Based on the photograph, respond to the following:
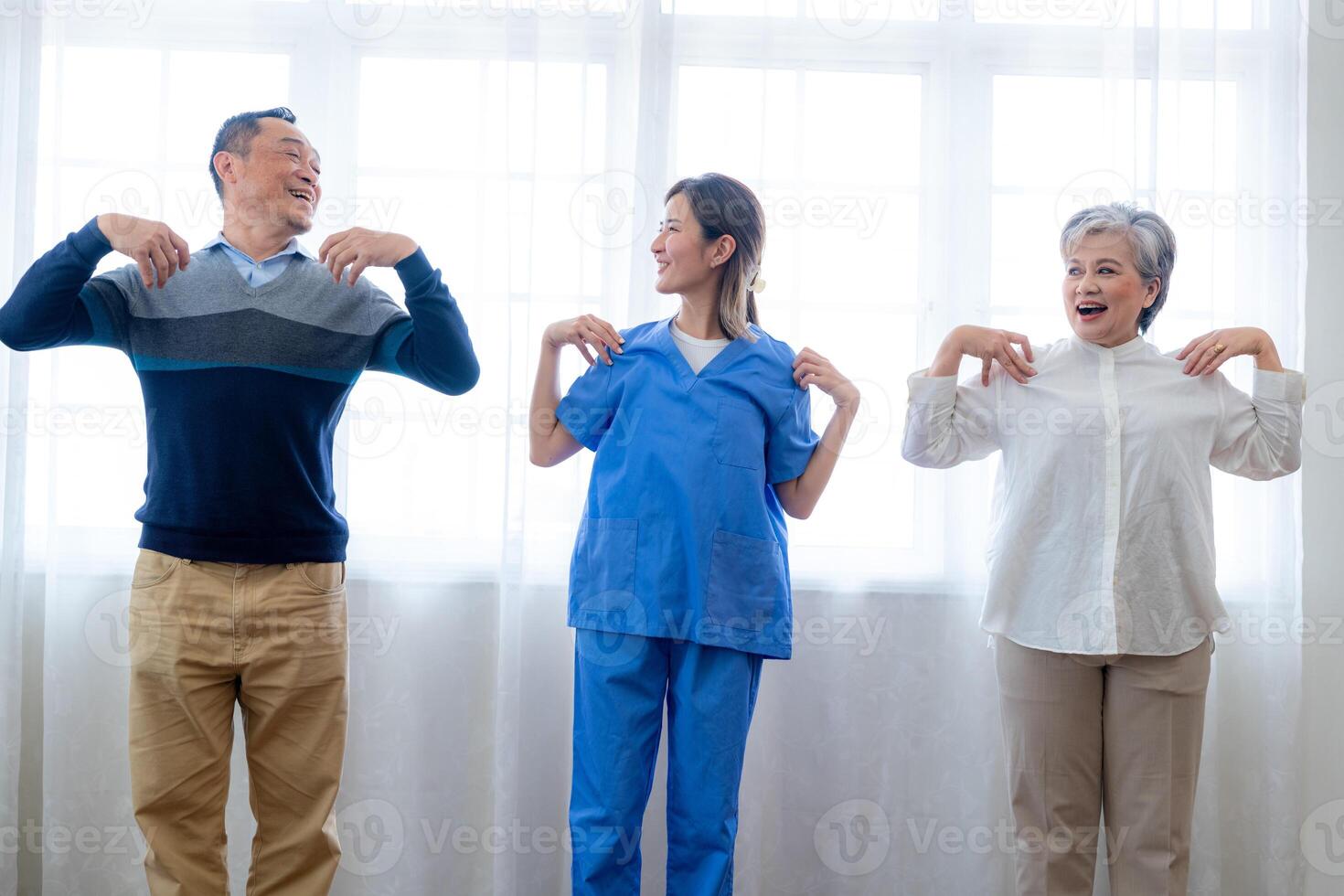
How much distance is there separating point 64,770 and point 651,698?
4.41 feet

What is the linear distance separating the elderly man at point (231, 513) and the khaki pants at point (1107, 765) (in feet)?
3.68

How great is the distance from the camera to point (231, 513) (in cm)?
152

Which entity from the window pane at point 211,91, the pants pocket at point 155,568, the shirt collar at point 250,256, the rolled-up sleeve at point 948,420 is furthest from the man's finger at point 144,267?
the rolled-up sleeve at point 948,420

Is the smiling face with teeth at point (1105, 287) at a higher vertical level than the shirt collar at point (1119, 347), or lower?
higher

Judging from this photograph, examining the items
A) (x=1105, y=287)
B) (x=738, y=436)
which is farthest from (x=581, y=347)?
(x=1105, y=287)

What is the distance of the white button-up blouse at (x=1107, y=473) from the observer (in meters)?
1.64

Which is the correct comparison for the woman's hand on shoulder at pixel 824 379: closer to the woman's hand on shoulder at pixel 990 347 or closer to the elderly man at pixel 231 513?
the woman's hand on shoulder at pixel 990 347

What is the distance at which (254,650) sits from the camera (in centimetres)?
153

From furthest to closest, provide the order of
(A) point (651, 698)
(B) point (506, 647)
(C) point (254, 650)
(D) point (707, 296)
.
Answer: (B) point (506, 647) → (D) point (707, 296) → (A) point (651, 698) → (C) point (254, 650)

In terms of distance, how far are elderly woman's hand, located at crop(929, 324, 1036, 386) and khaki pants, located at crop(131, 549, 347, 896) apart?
1.09 meters

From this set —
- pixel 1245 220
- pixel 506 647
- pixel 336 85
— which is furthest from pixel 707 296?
pixel 1245 220

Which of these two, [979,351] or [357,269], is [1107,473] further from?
[357,269]

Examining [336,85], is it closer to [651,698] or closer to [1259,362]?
[651,698]

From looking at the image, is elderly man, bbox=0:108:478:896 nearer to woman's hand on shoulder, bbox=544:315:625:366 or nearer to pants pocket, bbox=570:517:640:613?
woman's hand on shoulder, bbox=544:315:625:366
